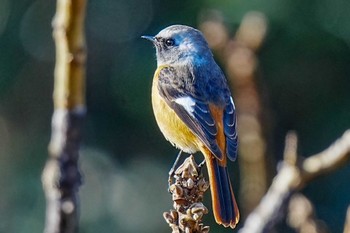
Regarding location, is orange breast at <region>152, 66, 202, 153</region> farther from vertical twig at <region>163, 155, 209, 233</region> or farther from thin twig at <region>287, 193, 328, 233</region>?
vertical twig at <region>163, 155, 209, 233</region>

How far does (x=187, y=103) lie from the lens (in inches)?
148

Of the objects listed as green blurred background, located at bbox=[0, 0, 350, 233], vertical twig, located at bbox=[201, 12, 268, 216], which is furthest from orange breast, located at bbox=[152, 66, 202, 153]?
green blurred background, located at bbox=[0, 0, 350, 233]

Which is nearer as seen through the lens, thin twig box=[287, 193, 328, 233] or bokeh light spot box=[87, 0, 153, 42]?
thin twig box=[287, 193, 328, 233]

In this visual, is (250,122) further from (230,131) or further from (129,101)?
(129,101)

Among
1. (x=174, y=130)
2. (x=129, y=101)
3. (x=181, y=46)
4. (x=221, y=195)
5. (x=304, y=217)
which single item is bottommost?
(x=304, y=217)

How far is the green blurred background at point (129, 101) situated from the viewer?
272 inches

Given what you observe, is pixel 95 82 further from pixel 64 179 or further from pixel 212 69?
pixel 64 179

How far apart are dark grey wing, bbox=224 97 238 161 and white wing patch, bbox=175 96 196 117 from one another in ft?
0.42

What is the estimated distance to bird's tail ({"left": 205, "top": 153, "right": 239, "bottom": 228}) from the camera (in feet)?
9.07

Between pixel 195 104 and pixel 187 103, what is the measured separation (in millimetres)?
32

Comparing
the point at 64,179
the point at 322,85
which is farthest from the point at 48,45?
the point at 64,179

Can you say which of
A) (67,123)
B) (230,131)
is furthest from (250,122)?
(67,123)

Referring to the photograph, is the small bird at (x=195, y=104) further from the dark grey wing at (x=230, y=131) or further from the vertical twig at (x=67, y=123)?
the vertical twig at (x=67, y=123)

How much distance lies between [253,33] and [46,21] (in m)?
4.83
